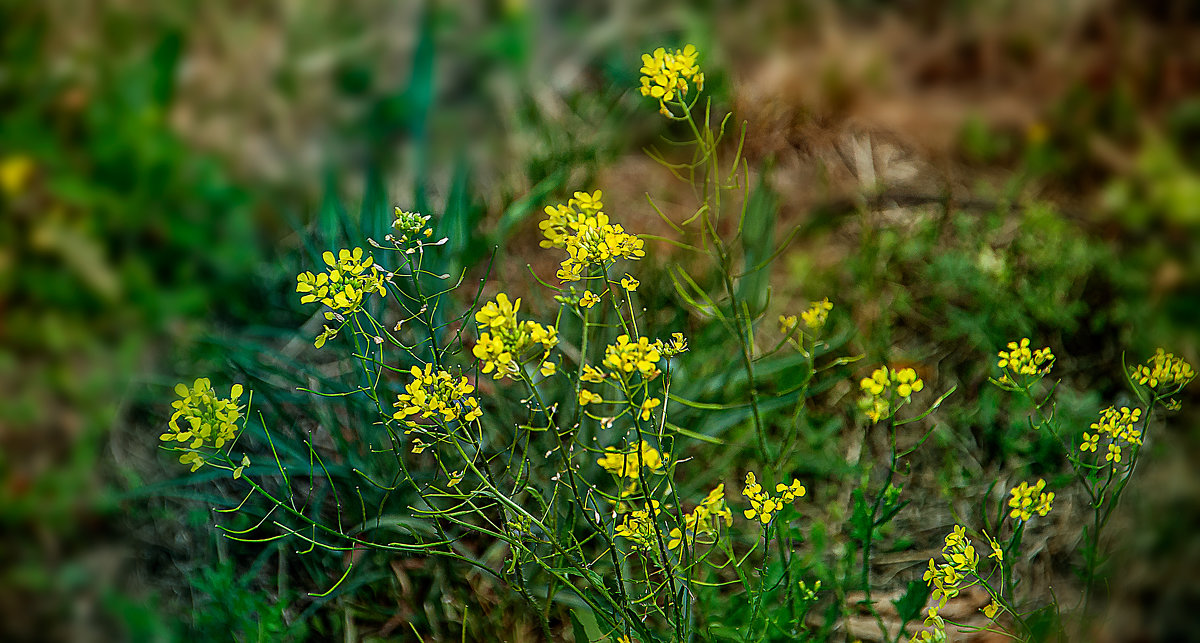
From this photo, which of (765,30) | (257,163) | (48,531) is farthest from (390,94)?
(48,531)

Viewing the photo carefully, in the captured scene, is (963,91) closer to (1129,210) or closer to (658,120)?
(1129,210)

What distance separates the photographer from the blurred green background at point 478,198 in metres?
1.30

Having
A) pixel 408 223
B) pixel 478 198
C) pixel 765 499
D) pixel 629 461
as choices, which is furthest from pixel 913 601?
pixel 478 198

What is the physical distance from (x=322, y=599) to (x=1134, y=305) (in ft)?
4.55

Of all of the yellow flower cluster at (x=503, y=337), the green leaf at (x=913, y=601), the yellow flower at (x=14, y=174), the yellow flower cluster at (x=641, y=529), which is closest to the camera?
the yellow flower cluster at (x=503, y=337)

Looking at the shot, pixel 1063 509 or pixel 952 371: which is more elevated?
pixel 952 371

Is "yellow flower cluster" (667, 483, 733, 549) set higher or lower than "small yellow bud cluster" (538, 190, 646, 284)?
lower

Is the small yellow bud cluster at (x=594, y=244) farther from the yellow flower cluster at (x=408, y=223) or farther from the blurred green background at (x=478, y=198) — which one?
the blurred green background at (x=478, y=198)

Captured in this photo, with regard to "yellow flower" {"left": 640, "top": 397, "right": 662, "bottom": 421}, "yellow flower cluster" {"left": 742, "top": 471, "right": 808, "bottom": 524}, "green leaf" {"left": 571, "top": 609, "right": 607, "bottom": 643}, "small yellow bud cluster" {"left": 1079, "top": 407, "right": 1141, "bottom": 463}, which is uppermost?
"yellow flower" {"left": 640, "top": 397, "right": 662, "bottom": 421}

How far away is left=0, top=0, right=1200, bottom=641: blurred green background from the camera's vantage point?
130 centimetres

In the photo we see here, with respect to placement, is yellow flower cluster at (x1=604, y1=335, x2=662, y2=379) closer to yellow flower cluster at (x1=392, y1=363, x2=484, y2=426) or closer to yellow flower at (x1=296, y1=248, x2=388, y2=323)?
yellow flower cluster at (x1=392, y1=363, x2=484, y2=426)

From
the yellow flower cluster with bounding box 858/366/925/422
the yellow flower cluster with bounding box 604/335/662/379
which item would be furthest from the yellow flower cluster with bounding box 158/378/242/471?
the yellow flower cluster with bounding box 858/366/925/422

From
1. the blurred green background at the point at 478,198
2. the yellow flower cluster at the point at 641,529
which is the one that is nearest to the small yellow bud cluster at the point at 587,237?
the yellow flower cluster at the point at 641,529

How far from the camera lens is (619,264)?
1397mm
